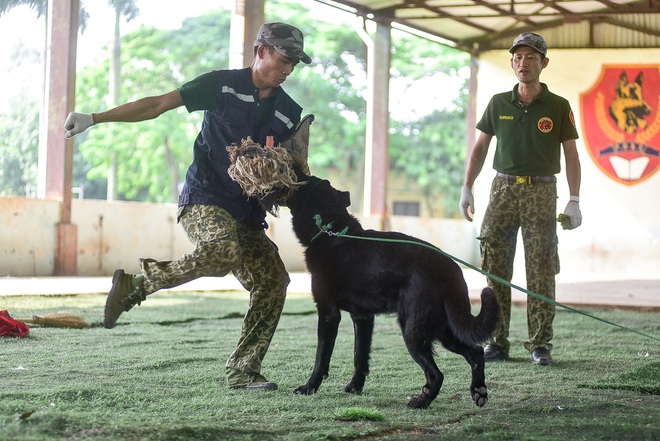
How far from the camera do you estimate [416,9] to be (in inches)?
725

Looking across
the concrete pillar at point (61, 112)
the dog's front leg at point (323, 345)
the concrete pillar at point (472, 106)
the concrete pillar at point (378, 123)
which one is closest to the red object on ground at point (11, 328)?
the dog's front leg at point (323, 345)

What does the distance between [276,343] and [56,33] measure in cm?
825

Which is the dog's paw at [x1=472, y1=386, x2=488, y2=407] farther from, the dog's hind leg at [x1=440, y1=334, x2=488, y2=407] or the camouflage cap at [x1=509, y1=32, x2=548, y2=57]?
the camouflage cap at [x1=509, y1=32, x2=548, y2=57]

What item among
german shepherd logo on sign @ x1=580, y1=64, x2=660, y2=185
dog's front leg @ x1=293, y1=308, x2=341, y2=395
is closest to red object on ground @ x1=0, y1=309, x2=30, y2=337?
dog's front leg @ x1=293, y1=308, x2=341, y2=395

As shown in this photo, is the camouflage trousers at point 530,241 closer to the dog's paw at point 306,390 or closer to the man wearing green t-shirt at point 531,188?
the man wearing green t-shirt at point 531,188

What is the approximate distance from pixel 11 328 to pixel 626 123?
15396 millimetres

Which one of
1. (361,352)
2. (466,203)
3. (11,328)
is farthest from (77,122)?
(466,203)

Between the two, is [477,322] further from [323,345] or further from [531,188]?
[531,188]

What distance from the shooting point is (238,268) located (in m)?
4.40

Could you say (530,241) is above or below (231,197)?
below

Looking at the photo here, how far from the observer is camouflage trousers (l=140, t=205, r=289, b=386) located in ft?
13.6

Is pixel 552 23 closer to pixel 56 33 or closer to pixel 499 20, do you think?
pixel 499 20

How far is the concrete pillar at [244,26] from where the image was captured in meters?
14.7

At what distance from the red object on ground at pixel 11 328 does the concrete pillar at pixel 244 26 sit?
9.27 metres
